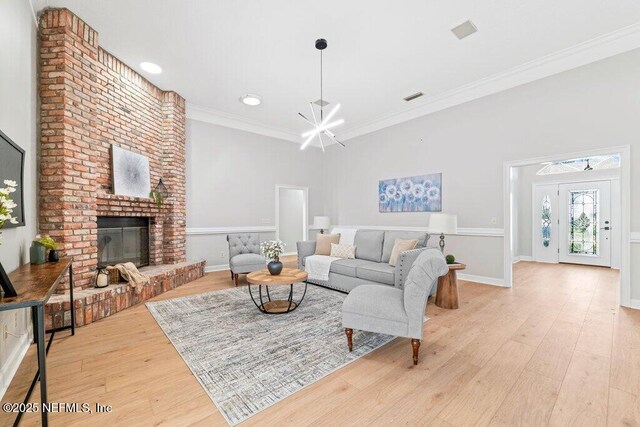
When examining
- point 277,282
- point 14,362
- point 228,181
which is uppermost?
point 228,181

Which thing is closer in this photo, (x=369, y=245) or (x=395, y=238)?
(x=395, y=238)

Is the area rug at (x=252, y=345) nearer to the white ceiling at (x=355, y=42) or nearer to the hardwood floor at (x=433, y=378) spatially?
the hardwood floor at (x=433, y=378)

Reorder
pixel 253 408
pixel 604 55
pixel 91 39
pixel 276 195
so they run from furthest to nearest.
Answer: pixel 276 195, pixel 604 55, pixel 91 39, pixel 253 408

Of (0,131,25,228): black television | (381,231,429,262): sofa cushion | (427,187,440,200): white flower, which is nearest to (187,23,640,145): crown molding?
(427,187,440,200): white flower

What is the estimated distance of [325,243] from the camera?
4.80 metres

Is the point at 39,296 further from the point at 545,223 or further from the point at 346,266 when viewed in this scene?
the point at 545,223

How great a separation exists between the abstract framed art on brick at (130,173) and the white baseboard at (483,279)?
5667 millimetres

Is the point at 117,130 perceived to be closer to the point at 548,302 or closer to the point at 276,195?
the point at 276,195

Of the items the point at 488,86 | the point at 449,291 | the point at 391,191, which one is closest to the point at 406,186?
the point at 391,191

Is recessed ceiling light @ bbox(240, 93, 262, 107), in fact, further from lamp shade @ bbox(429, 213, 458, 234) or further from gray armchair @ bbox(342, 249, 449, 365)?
gray armchair @ bbox(342, 249, 449, 365)

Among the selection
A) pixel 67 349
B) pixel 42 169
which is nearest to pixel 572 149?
pixel 67 349

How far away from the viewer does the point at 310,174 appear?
7461 millimetres

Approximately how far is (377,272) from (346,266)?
54 cm

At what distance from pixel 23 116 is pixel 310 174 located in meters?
5.57
